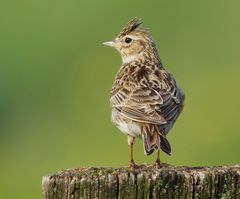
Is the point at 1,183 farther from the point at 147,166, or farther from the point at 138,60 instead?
the point at 147,166

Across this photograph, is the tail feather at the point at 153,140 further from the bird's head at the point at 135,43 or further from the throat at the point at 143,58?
the bird's head at the point at 135,43

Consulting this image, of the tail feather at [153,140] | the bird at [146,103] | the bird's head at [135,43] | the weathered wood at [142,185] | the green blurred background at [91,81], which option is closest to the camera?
the weathered wood at [142,185]

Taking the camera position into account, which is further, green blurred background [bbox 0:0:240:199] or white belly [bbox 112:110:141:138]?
green blurred background [bbox 0:0:240:199]

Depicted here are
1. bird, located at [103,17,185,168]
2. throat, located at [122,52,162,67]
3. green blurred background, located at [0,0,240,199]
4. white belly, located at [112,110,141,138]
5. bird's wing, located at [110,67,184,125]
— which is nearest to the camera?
bird, located at [103,17,185,168]

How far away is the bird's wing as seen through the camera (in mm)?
9672

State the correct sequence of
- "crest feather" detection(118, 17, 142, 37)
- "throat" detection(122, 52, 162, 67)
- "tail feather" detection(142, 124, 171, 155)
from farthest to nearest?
1. "throat" detection(122, 52, 162, 67)
2. "crest feather" detection(118, 17, 142, 37)
3. "tail feather" detection(142, 124, 171, 155)

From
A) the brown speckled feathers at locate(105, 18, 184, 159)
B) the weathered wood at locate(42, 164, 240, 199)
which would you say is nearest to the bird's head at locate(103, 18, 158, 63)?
the brown speckled feathers at locate(105, 18, 184, 159)

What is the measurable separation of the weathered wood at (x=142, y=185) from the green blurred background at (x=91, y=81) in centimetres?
815

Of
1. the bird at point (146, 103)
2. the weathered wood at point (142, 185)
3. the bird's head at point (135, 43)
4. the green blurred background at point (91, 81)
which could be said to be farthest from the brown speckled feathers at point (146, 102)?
the green blurred background at point (91, 81)

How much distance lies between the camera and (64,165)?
1583cm

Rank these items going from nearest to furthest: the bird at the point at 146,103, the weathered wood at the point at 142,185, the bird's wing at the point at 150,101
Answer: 1. the weathered wood at the point at 142,185
2. the bird at the point at 146,103
3. the bird's wing at the point at 150,101

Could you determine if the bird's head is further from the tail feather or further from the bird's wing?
the tail feather

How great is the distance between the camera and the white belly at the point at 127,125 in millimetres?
9875

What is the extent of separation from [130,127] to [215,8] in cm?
1537
